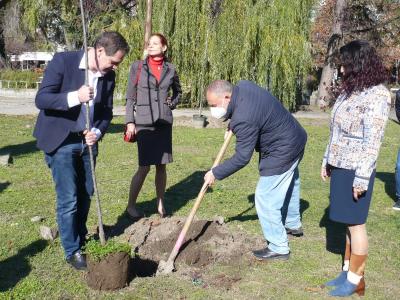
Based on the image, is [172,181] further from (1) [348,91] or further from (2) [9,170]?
(1) [348,91]

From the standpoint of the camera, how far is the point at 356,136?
3.84 m

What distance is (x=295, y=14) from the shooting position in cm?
1814

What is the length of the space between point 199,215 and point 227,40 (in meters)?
11.6

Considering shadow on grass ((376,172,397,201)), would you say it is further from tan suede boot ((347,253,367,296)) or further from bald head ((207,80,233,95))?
bald head ((207,80,233,95))

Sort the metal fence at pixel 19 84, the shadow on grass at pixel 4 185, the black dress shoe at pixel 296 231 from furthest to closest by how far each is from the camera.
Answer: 1. the metal fence at pixel 19 84
2. the shadow on grass at pixel 4 185
3. the black dress shoe at pixel 296 231

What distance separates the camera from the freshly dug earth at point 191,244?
15.8 ft

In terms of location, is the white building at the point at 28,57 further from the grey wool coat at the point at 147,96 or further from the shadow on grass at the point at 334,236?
the shadow on grass at the point at 334,236

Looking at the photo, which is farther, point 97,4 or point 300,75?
point 97,4

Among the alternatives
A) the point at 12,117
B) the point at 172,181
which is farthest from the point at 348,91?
the point at 12,117

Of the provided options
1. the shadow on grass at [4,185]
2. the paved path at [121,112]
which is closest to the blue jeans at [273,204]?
the shadow on grass at [4,185]

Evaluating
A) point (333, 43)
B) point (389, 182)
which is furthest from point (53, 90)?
point (333, 43)

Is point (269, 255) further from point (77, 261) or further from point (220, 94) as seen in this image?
point (77, 261)

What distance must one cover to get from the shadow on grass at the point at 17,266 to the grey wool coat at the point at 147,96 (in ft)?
5.24

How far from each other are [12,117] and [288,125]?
13614mm
